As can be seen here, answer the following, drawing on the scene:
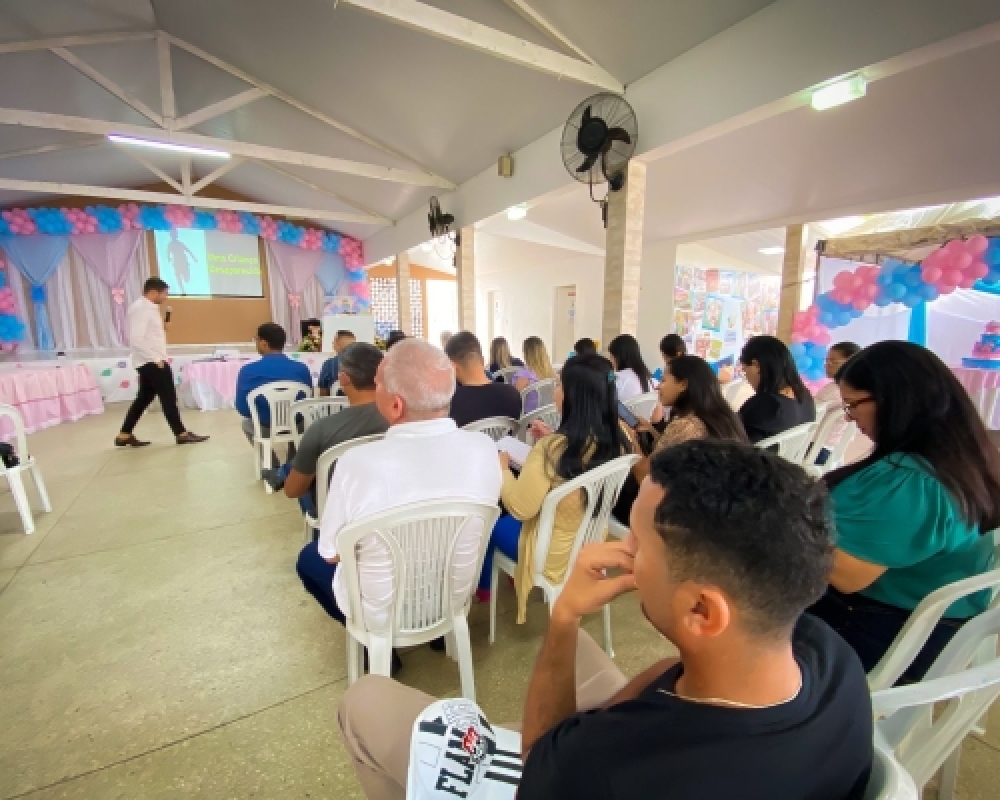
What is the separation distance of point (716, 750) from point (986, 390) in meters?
6.46

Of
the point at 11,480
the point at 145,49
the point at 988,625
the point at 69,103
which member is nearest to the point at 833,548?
the point at 988,625

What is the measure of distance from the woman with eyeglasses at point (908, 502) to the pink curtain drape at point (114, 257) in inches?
415

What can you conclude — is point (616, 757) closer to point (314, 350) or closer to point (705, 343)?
point (314, 350)

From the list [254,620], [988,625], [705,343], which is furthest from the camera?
[705,343]

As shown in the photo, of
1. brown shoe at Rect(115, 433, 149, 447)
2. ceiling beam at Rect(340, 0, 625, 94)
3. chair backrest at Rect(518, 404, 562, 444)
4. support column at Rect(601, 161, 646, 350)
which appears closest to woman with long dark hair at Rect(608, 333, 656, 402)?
support column at Rect(601, 161, 646, 350)

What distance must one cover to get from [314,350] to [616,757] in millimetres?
7951

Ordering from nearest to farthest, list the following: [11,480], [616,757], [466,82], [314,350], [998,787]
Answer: [616,757], [998,787], [11,480], [466,82], [314,350]

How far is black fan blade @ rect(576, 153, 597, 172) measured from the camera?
3271 millimetres

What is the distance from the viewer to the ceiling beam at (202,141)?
A: 4094 mm

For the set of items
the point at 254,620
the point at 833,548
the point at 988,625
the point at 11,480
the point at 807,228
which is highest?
the point at 807,228

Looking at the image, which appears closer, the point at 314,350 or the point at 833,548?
the point at 833,548

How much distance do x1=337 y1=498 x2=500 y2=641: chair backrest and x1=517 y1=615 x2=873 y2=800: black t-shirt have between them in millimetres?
698

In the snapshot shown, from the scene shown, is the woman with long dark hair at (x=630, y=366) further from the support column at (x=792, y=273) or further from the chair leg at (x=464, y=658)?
the support column at (x=792, y=273)

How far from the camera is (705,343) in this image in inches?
349
